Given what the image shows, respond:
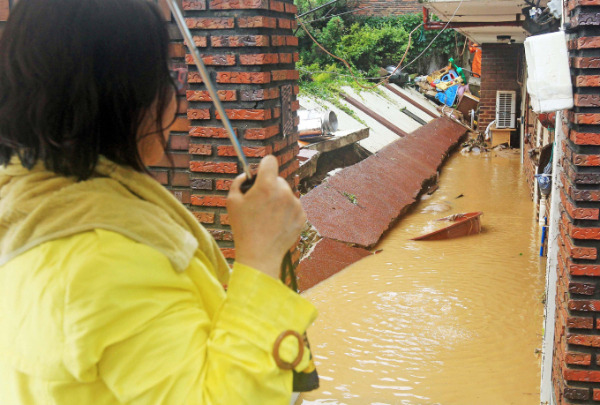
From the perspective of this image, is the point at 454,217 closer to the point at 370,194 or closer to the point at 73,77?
the point at 370,194

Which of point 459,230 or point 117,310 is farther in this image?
point 459,230

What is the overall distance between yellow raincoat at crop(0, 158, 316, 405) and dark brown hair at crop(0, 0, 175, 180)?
0.07 m

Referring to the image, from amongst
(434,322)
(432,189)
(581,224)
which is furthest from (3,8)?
(432,189)

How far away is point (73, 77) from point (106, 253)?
300 mm

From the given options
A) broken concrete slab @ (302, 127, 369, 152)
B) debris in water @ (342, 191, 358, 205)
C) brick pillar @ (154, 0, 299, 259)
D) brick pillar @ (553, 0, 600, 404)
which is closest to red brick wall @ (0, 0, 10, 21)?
brick pillar @ (154, 0, 299, 259)

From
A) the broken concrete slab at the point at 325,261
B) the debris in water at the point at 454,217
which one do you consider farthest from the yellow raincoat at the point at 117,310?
the debris in water at the point at 454,217

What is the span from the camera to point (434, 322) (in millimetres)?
5477

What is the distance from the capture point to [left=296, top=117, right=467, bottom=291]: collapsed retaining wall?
6469 millimetres

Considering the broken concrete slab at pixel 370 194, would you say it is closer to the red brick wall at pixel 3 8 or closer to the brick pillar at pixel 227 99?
the brick pillar at pixel 227 99

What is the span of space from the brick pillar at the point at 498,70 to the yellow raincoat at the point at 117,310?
1525cm

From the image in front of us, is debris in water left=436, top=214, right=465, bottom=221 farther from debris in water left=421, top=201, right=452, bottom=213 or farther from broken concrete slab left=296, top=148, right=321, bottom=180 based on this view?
broken concrete slab left=296, top=148, right=321, bottom=180

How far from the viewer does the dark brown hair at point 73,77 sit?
3.36 feet

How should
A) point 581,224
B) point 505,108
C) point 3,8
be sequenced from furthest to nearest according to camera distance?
1. point 505,108
2. point 3,8
3. point 581,224

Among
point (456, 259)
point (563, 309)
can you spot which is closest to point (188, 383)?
point (563, 309)
